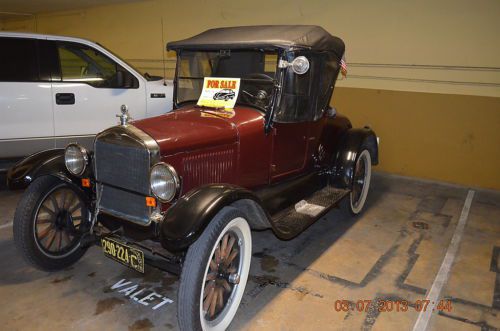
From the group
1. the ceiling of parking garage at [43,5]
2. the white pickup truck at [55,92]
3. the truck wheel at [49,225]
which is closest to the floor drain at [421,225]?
the truck wheel at [49,225]

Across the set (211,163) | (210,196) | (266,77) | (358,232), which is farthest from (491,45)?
(210,196)

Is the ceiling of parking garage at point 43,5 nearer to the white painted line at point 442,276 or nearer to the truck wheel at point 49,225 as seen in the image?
the truck wheel at point 49,225

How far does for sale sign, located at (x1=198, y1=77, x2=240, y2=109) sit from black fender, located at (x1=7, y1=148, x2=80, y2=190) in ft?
3.74

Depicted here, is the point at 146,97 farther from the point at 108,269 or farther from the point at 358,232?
the point at 358,232

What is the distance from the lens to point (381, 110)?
19.0 ft

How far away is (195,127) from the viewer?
8.81ft

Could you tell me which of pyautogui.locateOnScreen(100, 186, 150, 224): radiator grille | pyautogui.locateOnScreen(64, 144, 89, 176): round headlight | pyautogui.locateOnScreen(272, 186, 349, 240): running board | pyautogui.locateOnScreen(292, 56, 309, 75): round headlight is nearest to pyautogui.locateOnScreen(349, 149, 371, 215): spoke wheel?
pyautogui.locateOnScreen(272, 186, 349, 240): running board

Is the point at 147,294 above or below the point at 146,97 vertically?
below

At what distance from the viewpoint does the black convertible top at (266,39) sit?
300cm

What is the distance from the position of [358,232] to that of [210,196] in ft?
7.03

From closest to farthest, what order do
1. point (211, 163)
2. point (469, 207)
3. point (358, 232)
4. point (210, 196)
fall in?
point (210, 196) → point (211, 163) → point (358, 232) → point (469, 207)

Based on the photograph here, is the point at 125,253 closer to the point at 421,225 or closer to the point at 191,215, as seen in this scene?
the point at 191,215

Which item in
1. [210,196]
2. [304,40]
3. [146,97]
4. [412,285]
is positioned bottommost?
[412,285]

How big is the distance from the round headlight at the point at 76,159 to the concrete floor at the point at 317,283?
31.9 inches
